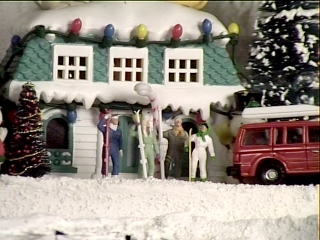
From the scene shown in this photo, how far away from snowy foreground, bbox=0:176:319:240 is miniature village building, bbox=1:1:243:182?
0.14m

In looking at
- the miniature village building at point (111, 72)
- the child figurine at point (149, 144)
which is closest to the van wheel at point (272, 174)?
the miniature village building at point (111, 72)

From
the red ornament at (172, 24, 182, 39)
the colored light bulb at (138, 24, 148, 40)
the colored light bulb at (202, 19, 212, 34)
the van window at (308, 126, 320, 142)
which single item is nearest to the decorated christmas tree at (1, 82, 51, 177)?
the colored light bulb at (138, 24, 148, 40)

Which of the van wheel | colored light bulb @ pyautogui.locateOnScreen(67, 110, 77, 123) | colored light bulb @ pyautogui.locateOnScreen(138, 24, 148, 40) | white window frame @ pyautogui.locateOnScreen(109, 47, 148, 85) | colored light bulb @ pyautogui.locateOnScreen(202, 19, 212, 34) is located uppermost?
colored light bulb @ pyautogui.locateOnScreen(202, 19, 212, 34)

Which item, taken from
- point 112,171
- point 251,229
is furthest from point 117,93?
point 251,229

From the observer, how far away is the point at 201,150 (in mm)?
1941

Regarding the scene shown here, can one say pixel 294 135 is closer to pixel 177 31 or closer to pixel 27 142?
pixel 177 31

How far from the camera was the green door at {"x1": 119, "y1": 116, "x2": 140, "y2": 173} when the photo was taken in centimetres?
193

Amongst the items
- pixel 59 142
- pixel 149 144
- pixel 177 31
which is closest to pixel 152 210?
pixel 149 144

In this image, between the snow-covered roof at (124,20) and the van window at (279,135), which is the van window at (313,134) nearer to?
the van window at (279,135)

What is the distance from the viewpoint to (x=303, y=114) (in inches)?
77.9

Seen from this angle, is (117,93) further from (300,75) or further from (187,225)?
(300,75)

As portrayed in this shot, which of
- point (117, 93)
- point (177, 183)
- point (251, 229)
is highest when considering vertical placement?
point (117, 93)

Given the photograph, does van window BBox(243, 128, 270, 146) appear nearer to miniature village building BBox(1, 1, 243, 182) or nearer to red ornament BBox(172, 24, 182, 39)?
miniature village building BBox(1, 1, 243, 182)

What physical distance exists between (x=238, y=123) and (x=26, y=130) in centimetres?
71
